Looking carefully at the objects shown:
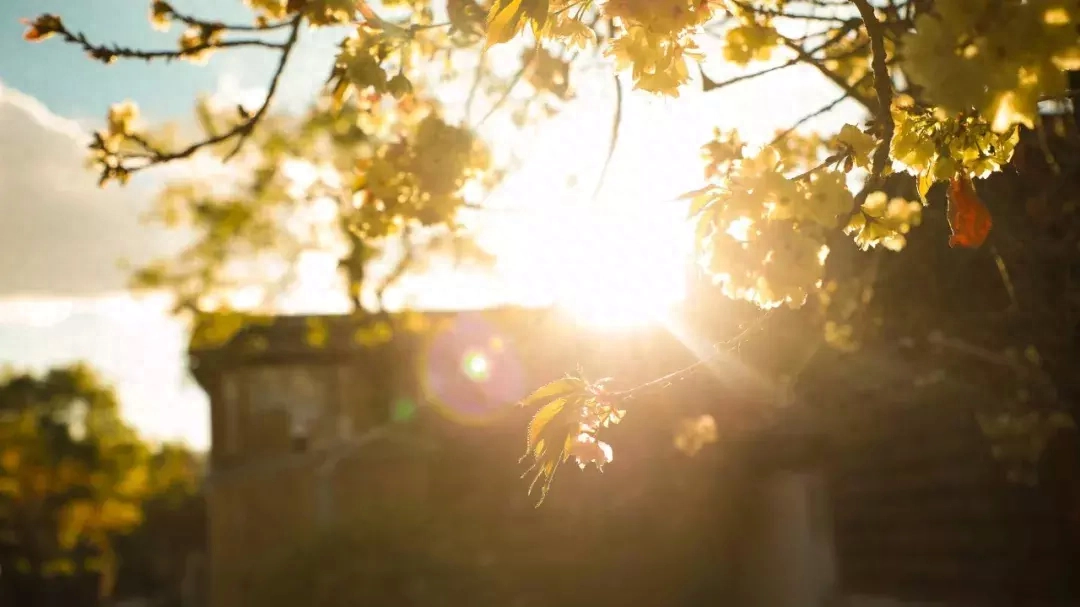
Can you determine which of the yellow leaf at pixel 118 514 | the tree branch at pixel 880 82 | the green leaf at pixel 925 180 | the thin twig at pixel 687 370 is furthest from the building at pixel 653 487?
the yellow leaf at pixel 118 514

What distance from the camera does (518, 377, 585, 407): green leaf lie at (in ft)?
7.73

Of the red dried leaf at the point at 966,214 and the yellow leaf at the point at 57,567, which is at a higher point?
the red dried leaf at the point at 966,214

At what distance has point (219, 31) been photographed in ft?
12.1

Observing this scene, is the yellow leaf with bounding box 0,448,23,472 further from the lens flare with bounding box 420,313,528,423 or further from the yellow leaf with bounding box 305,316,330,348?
the lens flare with bounding box 420,313,528,423

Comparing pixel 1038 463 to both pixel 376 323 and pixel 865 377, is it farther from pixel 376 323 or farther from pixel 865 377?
pixel 376 323

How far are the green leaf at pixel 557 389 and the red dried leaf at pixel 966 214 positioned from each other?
1.01 m

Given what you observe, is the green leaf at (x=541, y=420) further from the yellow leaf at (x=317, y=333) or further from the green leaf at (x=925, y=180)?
the yellow leaf at (x=317, y=333)

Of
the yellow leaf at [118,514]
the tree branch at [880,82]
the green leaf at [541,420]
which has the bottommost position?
the yellow leaf at [118,514]

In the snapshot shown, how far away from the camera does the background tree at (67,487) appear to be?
41188 mm

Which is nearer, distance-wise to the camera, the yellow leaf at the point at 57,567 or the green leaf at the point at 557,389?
the green leaf at the point at 557,389

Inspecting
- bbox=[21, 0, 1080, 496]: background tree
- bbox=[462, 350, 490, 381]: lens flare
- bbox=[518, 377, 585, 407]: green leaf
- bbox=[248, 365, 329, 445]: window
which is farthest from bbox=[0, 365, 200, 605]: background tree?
bbox=[518, 377, 585, 407]: green leaf

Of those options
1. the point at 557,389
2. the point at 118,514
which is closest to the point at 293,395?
the point at 557,389

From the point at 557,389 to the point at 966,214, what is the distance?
112 cm

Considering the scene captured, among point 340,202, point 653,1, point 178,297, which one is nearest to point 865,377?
point 653,1
